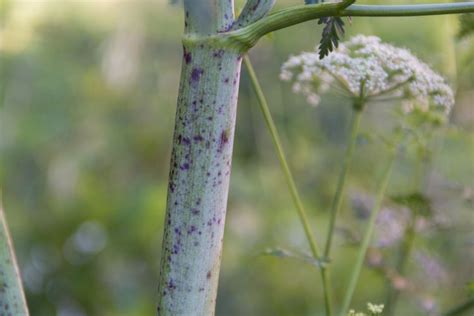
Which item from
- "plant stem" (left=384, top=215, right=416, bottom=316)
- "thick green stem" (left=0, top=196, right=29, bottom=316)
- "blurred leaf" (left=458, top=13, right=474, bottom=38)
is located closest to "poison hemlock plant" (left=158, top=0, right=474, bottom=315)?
"thick green stem" (left=0, top=196, right=29, bottom=316)

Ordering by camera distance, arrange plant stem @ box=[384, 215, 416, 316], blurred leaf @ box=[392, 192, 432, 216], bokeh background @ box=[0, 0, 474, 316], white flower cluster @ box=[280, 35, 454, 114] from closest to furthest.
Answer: white flower cluster @ box=[280, 35, 454, 114] < blurred leaf @ box=[392, 192, 432, 216] < plant stem @ box=[384, 215, 416, 316] < bokeh background @ box=[0, 0, 474, 316]

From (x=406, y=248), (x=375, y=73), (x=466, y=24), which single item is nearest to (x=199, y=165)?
(x=375, y=73)

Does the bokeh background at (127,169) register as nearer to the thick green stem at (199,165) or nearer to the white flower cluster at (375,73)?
the white flower cluster at (375,73)

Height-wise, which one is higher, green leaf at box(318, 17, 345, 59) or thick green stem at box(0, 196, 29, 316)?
green leaf at box(318, 17, 345, 59)

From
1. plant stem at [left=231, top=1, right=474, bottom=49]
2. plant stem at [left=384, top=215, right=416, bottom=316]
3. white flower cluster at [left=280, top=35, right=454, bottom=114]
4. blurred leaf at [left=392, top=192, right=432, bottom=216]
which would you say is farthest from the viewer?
plant stem at [left=384, top=215, right=416, bottom=316]

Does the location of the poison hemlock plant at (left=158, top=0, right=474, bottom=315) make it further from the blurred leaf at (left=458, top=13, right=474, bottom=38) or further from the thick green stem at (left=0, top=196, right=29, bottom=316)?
the blurred leaf at (left=458, top=13, right=474, bottom=38)

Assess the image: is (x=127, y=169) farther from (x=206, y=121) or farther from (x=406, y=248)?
(x=206, y=121)
